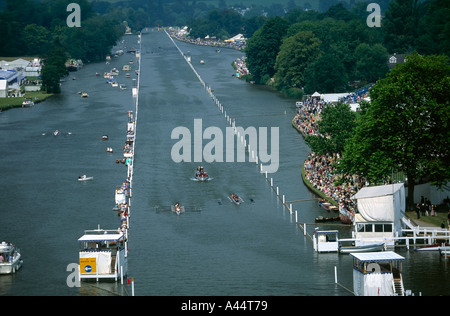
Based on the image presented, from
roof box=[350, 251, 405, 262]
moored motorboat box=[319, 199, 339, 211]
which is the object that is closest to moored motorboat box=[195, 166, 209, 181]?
moored motorboat box=[319, 199, 339, 211]

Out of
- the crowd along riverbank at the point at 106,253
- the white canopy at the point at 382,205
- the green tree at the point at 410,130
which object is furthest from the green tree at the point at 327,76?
the white canopy at the point at 382,205

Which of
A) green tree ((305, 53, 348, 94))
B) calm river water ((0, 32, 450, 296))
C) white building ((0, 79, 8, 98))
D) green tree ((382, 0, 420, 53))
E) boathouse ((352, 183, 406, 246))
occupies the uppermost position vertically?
green tree ((382, 0, 420, 53))

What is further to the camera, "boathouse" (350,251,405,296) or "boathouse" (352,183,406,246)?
"boathouse" (352,183,406,246)

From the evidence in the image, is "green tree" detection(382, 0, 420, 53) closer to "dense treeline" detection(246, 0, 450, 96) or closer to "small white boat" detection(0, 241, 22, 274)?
"dense treeline" detection(246, 0, 450, 96)

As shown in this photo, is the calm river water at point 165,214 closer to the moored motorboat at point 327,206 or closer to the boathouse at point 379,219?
the moored motorboat at point 327,206
